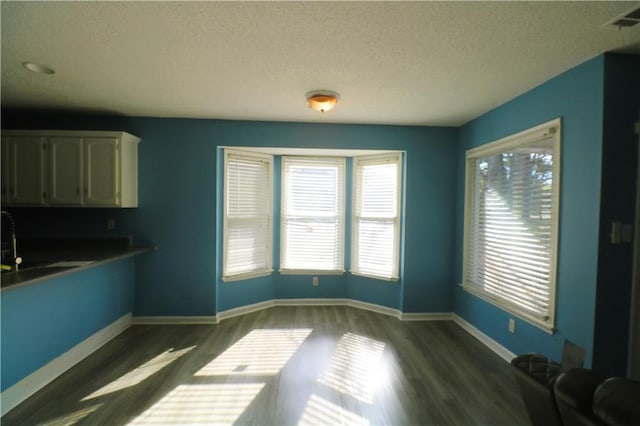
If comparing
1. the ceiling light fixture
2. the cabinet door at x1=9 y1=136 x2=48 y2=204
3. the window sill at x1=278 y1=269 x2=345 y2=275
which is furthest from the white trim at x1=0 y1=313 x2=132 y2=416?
the ceiling light fixture

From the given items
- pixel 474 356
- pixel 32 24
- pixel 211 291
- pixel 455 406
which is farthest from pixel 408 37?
pixel 211 291

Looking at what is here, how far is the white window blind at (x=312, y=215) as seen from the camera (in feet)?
Answer: 12.7

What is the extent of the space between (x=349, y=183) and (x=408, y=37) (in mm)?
2391

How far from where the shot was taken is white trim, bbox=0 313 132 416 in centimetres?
190

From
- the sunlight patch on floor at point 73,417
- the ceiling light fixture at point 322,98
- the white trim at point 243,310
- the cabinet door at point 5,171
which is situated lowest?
the sunlight patch on floor at point 73,417

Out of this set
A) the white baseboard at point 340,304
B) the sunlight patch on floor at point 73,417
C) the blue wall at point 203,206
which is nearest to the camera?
the sunlight patch on floor at point 73,417

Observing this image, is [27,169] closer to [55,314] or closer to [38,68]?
[38,68]

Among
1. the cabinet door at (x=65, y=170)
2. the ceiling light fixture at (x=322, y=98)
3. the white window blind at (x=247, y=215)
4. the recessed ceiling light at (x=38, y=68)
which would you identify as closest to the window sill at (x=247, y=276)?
the white window blind at (x=247, y=215)

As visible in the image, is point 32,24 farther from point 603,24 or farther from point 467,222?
point 467,222

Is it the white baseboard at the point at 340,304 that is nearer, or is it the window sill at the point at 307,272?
the white baseboard at the point at 340,304

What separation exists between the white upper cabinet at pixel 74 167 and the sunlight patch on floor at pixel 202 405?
6.79 feet

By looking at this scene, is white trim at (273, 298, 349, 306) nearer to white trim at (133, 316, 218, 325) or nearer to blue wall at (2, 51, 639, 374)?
blue wall at (2, 51, 639, 374)

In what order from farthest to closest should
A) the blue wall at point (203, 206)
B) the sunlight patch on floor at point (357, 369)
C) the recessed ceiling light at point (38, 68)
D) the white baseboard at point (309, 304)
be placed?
the white baseboard at point (309, 304)
the blue wall at point (203, 206)
the sunlight patch on floor at point (357, 369)
the recessed ceiling light at point (38, 68)

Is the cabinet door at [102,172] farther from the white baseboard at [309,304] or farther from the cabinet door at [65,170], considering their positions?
the white baseboard at [309,304]
